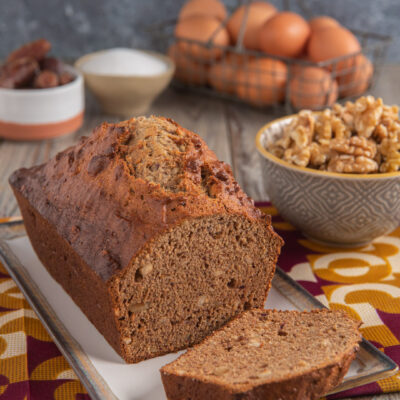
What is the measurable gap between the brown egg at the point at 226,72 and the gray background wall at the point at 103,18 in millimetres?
714

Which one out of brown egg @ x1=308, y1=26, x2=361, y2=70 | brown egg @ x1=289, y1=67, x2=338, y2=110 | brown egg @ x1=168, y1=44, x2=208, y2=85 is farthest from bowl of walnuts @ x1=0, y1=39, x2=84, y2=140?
brown egg @ x1=308, y1=26, x2=361, y2=70

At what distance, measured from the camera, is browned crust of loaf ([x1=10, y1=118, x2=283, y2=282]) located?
1.59m

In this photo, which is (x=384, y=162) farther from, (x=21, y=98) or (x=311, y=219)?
(x=21, y=98)

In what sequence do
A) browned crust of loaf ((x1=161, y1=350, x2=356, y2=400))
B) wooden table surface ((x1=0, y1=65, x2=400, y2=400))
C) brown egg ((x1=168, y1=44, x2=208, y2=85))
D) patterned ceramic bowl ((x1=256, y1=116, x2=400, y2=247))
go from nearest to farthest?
browned crust of loaf ((x1=161, y1=350, x2=356, y2=400)), patterned ceramic bowl ((x1=256, y1=116, x2=400, y2=247)), wooden table surface ((x1=0, y1=65, x2=400, y2=400)), brown egg ((x1=168, y1=44, x2=208, y2=85))

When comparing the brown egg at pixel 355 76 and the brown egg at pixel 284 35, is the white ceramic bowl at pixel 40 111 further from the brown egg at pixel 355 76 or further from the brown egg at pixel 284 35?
the brown egg at pixel 355 76

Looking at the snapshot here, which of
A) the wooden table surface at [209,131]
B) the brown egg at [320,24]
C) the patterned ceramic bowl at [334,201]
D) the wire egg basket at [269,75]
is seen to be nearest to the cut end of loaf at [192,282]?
the patterned ceramic bowl at [334,201]

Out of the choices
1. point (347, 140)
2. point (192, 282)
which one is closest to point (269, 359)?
point (192, 282)

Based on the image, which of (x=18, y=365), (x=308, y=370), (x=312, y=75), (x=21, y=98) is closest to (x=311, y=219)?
(x=308, y=370)

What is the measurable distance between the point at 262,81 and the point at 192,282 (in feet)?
7.09

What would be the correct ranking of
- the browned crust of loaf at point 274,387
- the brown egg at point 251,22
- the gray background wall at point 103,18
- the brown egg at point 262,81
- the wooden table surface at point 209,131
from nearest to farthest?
1. the browned crust of loaf at point 274,387
2. the wooden table surface at point 209,131
3. the brown egg at point 262,81
4. the brown egg at point 251,22
5. the gray background wall at point 103,18

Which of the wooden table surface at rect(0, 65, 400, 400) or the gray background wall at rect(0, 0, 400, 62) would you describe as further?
the gray background wall at rect(0, 0, 400, 62)

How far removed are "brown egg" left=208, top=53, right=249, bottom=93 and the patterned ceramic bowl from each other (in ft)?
5.11

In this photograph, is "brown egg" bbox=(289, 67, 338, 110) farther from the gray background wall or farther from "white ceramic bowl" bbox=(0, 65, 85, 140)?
"white ceramic bowl" bbox=(0, 65, 85, 140)

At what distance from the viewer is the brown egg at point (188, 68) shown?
3998 mm
